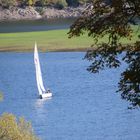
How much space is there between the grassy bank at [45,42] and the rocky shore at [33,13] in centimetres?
4622

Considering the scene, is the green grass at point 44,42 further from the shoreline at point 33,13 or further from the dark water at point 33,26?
the shoreline at point 33,13

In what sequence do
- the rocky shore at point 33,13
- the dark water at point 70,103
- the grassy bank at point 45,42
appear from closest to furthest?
the dark water at point 70,103
the grassy bank at point 45,42
the rocky shore at point 33,13

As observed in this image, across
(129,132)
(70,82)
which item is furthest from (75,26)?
(70,82)

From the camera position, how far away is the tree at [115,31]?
7.84 metres

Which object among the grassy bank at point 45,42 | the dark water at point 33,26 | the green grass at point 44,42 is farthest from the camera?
the dark water at point 33,26

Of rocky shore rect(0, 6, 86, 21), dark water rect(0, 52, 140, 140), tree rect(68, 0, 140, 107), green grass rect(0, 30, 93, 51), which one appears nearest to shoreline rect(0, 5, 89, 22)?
rocky shore rect(0, 6, 86, 21)

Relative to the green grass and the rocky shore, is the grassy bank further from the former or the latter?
the rocky shore

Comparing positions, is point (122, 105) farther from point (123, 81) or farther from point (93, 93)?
point (123, 81)

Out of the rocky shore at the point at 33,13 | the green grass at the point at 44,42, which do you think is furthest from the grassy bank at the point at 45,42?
the rocky shore at the point at 33,13

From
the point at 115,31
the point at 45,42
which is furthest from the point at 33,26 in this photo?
the point at 115,31

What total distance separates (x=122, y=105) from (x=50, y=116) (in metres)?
4.63

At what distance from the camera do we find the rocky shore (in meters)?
134

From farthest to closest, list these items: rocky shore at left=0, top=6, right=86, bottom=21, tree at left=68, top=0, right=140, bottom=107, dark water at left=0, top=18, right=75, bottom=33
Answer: rocky shore at left=0, top=6, right=86, bottom=21 → dark water at left=0, top=18, right=75, bottom=33 → tree at left=68, top=0, right=140, bottom=107

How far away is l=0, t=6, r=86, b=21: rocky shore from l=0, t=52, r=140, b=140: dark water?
232 ft
